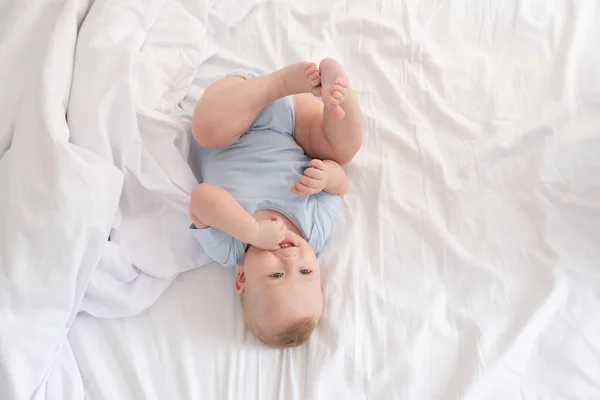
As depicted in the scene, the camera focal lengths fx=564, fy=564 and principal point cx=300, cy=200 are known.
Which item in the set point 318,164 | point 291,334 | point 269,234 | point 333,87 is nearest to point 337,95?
point 333,87

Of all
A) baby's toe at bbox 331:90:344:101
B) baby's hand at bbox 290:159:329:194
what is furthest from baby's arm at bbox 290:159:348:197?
baby's toe at bbox 331:90:344:101

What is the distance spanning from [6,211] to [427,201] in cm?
66

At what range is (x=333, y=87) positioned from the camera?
89 cm

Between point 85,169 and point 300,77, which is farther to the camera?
point 300,77

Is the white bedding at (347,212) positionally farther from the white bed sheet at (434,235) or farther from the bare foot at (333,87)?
the bare foot at (333,87)

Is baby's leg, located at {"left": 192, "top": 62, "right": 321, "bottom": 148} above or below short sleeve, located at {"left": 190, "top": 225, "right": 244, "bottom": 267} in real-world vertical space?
above

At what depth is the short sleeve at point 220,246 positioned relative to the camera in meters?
0.91

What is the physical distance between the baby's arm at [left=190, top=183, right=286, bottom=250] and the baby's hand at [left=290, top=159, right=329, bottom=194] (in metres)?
0.07

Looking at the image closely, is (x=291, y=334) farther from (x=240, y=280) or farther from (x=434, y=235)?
(x=434, y=235)

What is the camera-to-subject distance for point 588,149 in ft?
3.16

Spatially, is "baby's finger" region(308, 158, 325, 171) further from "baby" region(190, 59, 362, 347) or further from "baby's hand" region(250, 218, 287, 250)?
"baby's hand" region(250, 218, 287, 250)

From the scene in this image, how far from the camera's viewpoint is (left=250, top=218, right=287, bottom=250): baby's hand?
90 centimetres

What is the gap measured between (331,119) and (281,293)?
1.02 feet

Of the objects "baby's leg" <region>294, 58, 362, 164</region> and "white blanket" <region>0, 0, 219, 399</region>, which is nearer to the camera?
"white blanket" <region>0, 0, 219, 399</region>
